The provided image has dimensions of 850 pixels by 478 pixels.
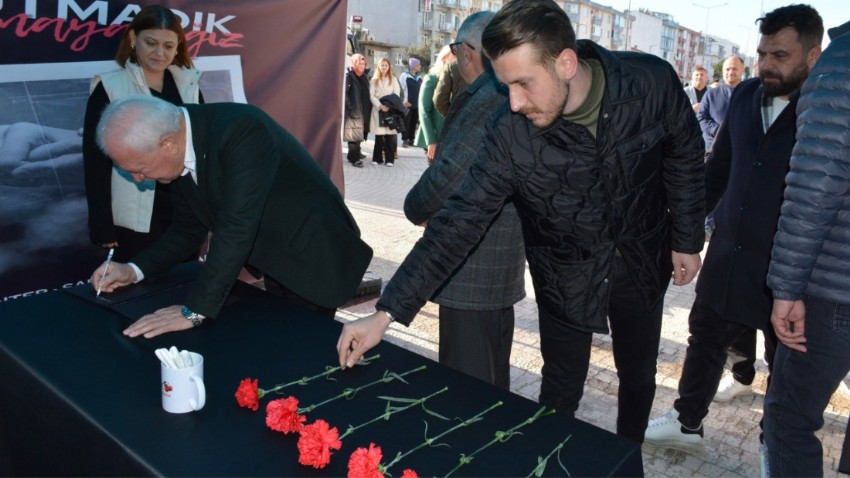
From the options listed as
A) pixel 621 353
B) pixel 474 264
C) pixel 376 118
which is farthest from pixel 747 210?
pixel 376 118

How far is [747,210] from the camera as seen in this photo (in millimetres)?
2258

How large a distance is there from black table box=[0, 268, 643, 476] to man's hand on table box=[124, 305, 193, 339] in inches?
0.8

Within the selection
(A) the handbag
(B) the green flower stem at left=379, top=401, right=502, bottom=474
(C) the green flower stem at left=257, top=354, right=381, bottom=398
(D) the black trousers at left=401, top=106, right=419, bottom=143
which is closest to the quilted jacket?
(C) the green flower stem at left=257, top=354, right=381, bottom=398

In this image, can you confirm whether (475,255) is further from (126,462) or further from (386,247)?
(386,247)

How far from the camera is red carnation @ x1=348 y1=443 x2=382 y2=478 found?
109 cm

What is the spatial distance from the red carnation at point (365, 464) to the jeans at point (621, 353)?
99 cm

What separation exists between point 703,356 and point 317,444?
176 cm

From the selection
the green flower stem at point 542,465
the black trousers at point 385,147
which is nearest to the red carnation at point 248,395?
the green flower stem at point 542,465

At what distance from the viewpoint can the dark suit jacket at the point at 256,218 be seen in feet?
6.15

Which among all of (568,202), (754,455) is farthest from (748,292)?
(568,202)

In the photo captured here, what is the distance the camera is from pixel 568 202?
1793 mm

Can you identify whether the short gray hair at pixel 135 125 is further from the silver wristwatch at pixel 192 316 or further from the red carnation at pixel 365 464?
the red carnation at pixel 365 464

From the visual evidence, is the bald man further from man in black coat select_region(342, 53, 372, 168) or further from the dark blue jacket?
man in black coat select_region(342, 53, 372, 168)

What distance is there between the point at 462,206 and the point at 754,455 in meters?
1.70
